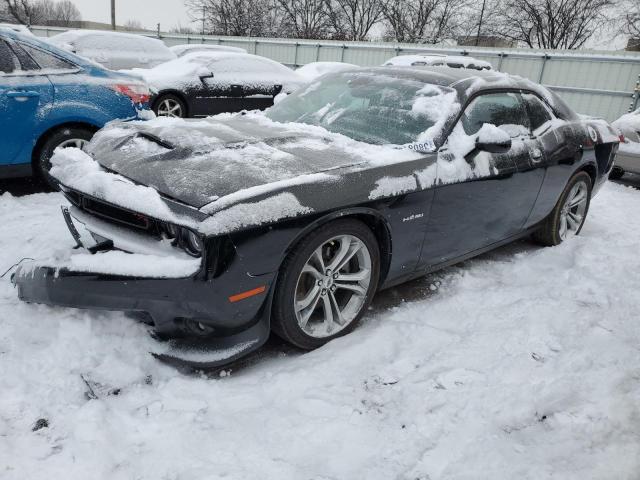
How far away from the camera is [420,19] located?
40.4 m

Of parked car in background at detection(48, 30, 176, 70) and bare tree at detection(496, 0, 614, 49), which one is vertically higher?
bare tree at detection(496, 0, 614, 49)

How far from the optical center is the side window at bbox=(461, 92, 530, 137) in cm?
346

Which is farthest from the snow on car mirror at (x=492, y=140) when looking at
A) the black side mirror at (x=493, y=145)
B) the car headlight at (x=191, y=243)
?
the car headlight at (x=191, y=243)

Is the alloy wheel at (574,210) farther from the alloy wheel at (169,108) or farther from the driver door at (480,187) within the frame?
the alloy wheel at (169,108)

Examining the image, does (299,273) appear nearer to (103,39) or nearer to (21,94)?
(21,94)

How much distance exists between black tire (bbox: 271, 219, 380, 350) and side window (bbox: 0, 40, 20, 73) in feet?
12.1

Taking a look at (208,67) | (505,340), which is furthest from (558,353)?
(208,67)

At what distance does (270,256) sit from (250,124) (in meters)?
1.47

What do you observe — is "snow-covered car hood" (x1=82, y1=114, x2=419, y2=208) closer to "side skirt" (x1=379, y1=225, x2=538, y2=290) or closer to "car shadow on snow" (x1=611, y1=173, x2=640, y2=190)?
"side skirt" (x1=379, y1=225, x2=538, y2=290)

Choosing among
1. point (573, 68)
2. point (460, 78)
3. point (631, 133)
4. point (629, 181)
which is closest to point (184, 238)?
point (460, 78)

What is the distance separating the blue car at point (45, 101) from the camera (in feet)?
14.8

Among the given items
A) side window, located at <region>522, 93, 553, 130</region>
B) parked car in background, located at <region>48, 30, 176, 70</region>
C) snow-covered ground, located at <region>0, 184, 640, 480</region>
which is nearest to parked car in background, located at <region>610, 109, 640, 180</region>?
side window, located at <region>522, 93, 553, 130</region>

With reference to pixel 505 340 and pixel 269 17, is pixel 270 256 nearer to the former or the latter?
pixel 505 340

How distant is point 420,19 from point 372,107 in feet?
135
